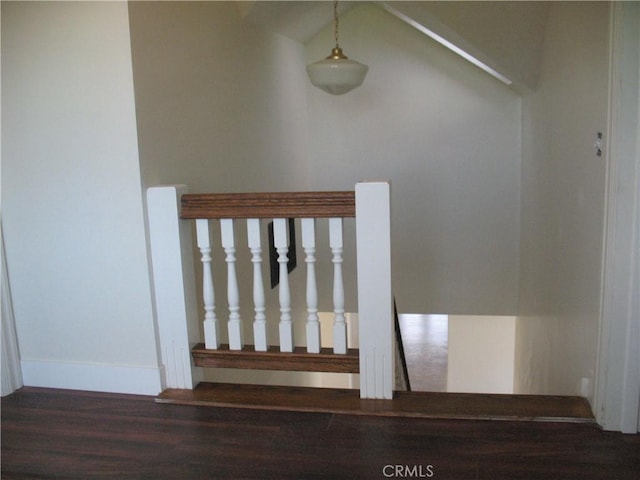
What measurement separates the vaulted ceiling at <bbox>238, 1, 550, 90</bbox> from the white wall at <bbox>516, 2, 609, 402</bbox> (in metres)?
0.12

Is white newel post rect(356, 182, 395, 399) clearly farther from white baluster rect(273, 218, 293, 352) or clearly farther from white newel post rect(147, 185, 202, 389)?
white newel post rect(147, 185, 202, 389)

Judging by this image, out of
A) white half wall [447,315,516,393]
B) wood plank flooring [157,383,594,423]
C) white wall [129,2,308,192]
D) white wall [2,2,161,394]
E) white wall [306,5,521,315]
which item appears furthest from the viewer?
white half wall [447,315,516,393]

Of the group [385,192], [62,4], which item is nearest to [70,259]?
[62,4]

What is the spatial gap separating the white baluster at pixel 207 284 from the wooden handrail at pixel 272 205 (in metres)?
0.07

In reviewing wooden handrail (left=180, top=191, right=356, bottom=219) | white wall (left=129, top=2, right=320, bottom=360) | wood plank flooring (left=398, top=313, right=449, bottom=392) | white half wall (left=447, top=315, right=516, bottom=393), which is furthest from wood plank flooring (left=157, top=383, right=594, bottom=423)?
wood plank flooring (left=398, top=313, right=449, bottom=392)

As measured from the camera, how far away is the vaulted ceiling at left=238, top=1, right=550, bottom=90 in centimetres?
315

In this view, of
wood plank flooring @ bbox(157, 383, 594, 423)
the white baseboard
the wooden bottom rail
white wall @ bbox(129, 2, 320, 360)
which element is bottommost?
wood plank flooring @ bbox(157, 383, 594, 423)

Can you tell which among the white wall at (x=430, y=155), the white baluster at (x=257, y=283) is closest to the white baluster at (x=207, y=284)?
the white baluster at (x=257, y=283)

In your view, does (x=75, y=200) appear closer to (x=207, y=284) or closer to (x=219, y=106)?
(x=207, y=284)

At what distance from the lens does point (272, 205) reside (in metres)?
2.20

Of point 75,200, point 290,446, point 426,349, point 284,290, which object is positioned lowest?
point 426,349

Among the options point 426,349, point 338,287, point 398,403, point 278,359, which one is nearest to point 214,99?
point 338,287

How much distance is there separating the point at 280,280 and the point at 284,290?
45 millimetres

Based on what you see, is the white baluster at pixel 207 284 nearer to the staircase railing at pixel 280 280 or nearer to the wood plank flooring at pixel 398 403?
the staircase railing at pixel 280 280
